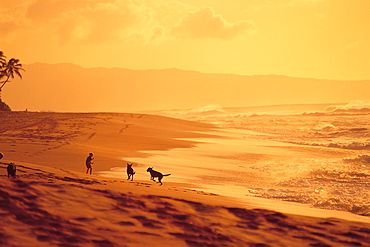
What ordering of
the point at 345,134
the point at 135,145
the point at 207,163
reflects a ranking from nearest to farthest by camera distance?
the point at 207,163, the point at 135,145, the point at 345,134

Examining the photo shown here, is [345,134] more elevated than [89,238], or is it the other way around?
[345,134]

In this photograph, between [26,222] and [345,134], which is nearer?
[26,222]

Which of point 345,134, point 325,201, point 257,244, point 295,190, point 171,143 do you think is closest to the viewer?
point 257,244

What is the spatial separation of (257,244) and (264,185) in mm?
7225

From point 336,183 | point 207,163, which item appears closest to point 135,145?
point 207,163

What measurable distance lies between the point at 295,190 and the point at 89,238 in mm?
8192

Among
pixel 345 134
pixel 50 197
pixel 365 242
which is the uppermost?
pixel 345 134

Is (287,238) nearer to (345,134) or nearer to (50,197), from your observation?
(50,197)

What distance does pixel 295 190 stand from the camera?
1295 centimetres

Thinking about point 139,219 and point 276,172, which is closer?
point 139,219

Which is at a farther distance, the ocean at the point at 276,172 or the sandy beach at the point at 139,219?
the ocean at the point at 276,172

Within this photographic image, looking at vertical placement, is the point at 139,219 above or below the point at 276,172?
below

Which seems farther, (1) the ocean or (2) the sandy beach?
(1) the ocean

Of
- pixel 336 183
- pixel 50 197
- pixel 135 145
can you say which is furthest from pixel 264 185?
pixel 135 145
